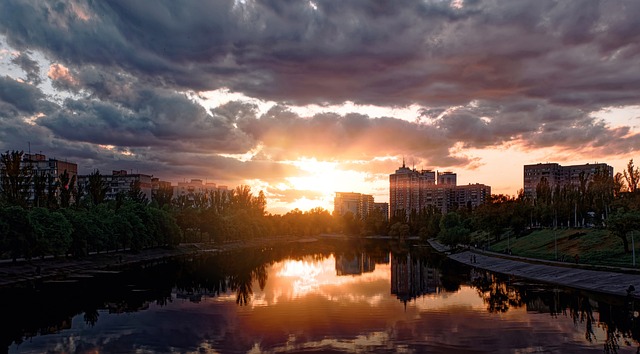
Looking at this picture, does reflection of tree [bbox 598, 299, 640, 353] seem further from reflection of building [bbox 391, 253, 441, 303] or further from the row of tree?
the row of tree

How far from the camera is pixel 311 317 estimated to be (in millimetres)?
49844

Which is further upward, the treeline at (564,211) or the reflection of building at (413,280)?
the treeline at (564,211)

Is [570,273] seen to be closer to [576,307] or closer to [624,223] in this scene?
[624,223]

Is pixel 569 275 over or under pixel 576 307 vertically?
over

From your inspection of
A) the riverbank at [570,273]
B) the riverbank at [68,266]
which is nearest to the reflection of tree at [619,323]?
the riverbank at [570,273]

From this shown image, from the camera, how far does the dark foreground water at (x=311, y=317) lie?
3847 centimetres

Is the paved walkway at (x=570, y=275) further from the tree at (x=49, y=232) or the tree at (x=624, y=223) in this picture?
the tree at (x=49, y=232)

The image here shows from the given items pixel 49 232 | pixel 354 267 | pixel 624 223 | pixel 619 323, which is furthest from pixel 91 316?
pixel 354 267

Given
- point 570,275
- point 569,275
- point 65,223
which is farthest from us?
point 65,223

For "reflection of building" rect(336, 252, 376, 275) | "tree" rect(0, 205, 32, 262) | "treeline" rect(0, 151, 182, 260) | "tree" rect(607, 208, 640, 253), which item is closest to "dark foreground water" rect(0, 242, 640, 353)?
"tree" rect(0, 205, 32, 262)

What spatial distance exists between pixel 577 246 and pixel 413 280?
30886 mm

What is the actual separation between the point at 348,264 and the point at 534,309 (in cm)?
6632

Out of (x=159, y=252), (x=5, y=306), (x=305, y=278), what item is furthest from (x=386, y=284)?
(x=159, y=252)

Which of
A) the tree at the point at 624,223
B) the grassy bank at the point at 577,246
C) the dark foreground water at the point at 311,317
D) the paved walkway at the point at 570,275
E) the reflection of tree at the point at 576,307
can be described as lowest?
the dark foreground water at the point at 311,317
